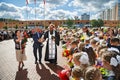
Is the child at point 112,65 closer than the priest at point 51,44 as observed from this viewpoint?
Yes

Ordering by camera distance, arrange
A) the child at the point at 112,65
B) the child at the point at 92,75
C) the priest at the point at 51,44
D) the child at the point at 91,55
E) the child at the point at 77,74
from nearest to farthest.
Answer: the child at the point at 92,75
the child at the point at 77,74
the child at the point at 112,65
the child at the point at 91,55
the priest at the point at 51,44

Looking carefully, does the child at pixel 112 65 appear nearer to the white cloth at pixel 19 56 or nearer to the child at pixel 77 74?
the child at pixel 77 74

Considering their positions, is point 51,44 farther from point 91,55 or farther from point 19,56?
point 91,55

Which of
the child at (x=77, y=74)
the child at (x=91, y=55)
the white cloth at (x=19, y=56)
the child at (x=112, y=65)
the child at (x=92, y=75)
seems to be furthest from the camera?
the white cloth at (x=19, y=56)

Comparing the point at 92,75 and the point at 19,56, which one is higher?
the point at 92,75

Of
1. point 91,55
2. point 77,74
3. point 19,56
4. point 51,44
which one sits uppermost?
point 77,74

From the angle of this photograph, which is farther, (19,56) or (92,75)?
(19,56)

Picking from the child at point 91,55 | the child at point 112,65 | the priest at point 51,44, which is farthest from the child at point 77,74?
the priest at point 51,44

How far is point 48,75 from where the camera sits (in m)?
10.0

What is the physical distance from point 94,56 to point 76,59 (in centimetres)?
213

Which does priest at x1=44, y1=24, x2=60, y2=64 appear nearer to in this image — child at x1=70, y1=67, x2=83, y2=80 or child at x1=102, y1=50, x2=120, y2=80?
child at x1=102, y1=50, x2=120, y2=80

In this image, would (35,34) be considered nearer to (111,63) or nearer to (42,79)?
(42,79)

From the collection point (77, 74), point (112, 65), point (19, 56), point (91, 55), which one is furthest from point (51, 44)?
point (77, 74)

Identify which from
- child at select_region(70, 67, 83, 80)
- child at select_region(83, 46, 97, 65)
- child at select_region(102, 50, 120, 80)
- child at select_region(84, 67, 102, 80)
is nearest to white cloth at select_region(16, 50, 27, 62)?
child at select_region(83, 46, 97, 65)
